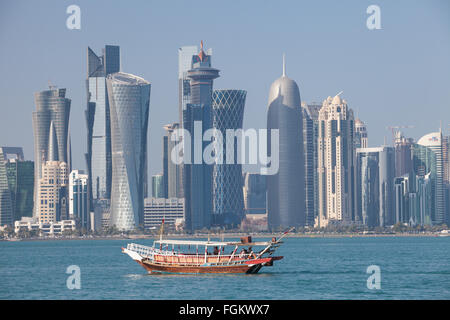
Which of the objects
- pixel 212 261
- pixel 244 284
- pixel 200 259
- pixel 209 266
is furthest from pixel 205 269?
pixel 244 284

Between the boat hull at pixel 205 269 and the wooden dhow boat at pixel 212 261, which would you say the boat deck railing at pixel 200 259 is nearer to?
the wooden dhow boat at pixel 212 261

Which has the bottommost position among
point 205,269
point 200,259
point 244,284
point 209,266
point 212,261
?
point 244,284

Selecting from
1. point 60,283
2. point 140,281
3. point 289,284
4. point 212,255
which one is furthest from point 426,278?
point 60,283

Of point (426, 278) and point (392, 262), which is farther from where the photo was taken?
point (392, 262)

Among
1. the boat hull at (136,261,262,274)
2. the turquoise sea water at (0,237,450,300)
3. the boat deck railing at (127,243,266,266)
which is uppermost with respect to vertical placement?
the boat deck railing at (127,243,266,266)

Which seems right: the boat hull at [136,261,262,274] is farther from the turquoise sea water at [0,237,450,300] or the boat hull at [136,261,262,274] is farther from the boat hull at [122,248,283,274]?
the turquoise sea water at [0,237,450,300]

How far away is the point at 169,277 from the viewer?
10438cm

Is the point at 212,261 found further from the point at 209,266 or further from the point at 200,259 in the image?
the point at 200,259

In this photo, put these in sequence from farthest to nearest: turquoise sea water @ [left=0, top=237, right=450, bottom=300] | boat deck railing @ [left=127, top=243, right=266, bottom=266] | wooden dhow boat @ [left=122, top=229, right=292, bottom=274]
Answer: boat deck railing @ [left=127, top=243, right=266, bottom=266]
wooden dhow boat @ [left=122, top=229, right=292, bottom=274]
turquoise sea water @ [left=0, top=237, right=450, bottom=300]

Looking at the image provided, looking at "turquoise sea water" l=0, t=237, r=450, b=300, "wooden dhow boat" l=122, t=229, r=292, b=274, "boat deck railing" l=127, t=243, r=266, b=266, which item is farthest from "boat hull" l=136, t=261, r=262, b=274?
"turquoise sea water" l=0, t=237, r=450, b=300

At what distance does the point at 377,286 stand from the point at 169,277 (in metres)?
24.7
